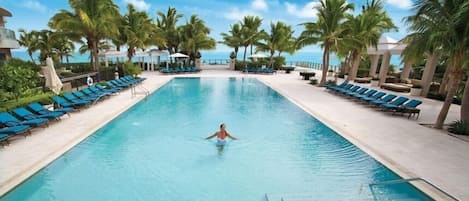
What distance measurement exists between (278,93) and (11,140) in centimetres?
1457

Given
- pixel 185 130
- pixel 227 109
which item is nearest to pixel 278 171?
pixel 185 130

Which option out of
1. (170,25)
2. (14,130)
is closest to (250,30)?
(170,25)

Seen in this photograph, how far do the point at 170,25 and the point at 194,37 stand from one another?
3484mm

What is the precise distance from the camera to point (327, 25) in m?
20.3

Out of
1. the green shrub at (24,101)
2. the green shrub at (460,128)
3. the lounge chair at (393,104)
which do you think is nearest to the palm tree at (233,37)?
the lounge chair at (393,104)

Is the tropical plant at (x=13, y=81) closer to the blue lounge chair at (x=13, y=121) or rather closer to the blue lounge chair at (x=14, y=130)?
the blue lounge chair at (x=13, y=121)

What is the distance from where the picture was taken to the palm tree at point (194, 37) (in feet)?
112

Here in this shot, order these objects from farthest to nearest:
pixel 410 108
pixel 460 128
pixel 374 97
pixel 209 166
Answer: pixel 374 97, pixel 410 108, pixel 460 128, pixel 209 166

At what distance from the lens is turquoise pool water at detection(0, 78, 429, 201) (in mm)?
6125

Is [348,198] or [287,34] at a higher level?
[287,34]

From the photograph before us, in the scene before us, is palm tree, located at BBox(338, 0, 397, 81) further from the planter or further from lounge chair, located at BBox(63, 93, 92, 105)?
lounge chair, located at BBox(63, 93, 92, 105)

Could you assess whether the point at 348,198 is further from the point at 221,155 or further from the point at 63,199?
the point at 63,199

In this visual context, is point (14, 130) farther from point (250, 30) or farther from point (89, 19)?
point (250, 30)

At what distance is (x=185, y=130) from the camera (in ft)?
35.5
